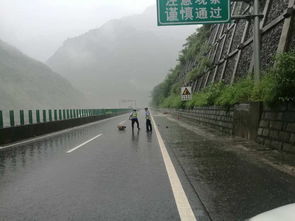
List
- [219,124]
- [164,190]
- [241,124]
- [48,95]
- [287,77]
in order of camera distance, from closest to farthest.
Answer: [164,190], [287,77], [241,124], [219,124], [48,95]

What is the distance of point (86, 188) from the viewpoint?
5836mm

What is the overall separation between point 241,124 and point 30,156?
8296 mm

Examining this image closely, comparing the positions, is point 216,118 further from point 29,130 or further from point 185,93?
point 29,130

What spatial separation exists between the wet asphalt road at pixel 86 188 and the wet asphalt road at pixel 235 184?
629mm

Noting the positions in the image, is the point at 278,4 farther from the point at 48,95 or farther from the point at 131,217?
the point at 48,95

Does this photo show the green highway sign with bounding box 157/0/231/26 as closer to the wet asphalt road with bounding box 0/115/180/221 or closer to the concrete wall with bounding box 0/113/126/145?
the wet asphalt road with bounding box 0/115/180/221

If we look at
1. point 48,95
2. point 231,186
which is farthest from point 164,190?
Answer: point 48,95

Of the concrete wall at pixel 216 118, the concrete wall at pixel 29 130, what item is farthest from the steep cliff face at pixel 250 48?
the concrete wall at pixel 29 130

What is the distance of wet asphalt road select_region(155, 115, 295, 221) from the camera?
455 centimetres

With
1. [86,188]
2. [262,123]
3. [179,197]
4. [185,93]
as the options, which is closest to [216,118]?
[262,123]

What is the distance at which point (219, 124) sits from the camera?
680 inches

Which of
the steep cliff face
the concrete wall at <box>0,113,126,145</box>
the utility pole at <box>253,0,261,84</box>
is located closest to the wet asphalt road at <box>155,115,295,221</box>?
the steep cliff face

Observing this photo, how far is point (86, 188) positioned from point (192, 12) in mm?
10371

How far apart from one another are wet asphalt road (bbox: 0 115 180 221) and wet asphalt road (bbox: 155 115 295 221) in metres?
0.63
